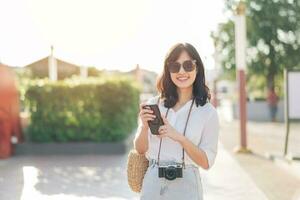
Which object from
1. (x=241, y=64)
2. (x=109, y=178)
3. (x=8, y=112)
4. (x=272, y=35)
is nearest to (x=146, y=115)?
(x=109, y=178)

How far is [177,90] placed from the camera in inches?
127

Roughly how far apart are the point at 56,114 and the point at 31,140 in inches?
34.2

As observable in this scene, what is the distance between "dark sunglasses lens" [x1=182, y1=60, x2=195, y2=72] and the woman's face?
14 mm

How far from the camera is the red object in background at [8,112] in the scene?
13227 millimetres

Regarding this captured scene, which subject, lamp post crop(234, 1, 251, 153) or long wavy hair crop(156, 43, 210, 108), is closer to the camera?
long wavy hair crop(156, 43, 210, 108)

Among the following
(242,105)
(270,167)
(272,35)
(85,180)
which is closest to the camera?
(85,180)

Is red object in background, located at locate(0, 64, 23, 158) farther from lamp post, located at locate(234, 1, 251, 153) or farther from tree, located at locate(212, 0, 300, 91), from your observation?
tree, located at locate(212, 0, 300, 91)

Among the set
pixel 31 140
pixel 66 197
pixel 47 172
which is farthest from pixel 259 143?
pixel 66 197

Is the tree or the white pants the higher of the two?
the tree

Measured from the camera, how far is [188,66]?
314 cm

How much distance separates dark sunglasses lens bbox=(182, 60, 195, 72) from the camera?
3133mm

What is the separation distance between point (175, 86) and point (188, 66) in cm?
16

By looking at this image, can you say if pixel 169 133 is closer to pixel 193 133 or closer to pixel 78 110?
pixel 193 133

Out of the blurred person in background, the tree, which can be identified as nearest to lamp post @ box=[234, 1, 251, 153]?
the blurred person in background
